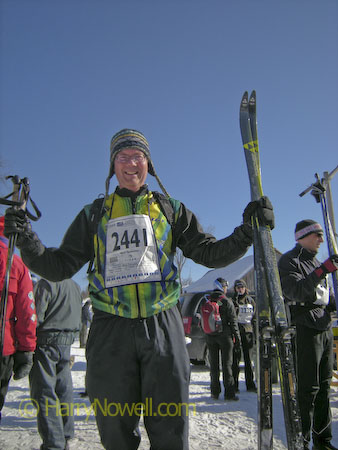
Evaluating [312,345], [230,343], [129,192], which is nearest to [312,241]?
[312,345]

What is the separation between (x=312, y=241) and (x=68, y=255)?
2819 mm

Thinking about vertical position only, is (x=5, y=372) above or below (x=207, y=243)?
below

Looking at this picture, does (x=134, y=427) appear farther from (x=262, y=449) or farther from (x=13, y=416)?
(x=13, y=416)

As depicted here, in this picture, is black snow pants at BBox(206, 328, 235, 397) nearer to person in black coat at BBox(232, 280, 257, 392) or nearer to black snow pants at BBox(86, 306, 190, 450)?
person in black coat at BBox(232, 280, 257, 392)

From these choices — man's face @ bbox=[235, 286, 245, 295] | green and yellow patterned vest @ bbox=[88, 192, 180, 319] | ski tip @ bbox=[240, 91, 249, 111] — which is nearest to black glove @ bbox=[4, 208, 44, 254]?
green and yellow patterned vest @ bbox=[88, 192, 180, 319]

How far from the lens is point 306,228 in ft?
12.7

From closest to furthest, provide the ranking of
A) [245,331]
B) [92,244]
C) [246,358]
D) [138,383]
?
[138,383] < [92,244] < [246,358] < [245,331]

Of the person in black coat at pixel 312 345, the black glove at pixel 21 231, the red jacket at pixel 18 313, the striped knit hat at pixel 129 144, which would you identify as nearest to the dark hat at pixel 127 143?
the striped knit hat at pixel 129 144

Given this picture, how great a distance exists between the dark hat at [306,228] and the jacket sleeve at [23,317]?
2942 mm

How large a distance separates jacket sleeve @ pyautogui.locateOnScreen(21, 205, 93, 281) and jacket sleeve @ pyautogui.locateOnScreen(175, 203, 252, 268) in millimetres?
593

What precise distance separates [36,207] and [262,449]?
200cm

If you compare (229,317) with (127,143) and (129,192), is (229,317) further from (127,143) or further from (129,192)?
(127,143)

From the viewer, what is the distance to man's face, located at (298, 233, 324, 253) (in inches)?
151

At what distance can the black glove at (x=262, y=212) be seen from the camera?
6.84ft
